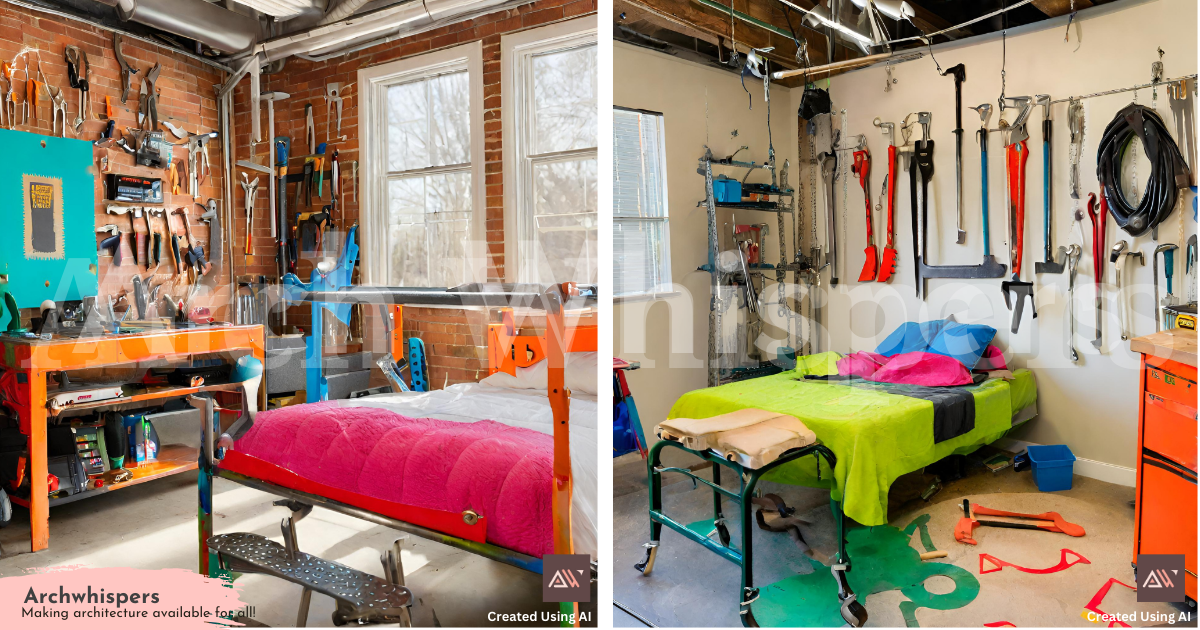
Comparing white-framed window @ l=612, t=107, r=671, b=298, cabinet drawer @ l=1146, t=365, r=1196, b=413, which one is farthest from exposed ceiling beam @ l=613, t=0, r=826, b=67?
cabinet drawer @ l=1146, t=365, r=1196, b=413

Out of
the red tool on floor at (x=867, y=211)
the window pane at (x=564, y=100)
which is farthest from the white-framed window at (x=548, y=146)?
the red tool on floor at (x=867, y=211)

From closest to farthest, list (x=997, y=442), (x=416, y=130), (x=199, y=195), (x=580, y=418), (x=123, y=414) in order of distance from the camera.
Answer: (x=580, y=418)
(x=997, y=442)
(x=416, y=130)
(x=123, y=414)
(x=199, y=195)

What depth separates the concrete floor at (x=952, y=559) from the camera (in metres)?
1.63

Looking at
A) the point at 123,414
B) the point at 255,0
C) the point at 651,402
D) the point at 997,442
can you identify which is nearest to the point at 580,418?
the point at 651,402

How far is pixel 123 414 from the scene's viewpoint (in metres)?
2.58

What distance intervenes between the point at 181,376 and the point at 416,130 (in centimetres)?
107

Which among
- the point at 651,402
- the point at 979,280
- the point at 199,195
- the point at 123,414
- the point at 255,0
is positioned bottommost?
the point at 123,414

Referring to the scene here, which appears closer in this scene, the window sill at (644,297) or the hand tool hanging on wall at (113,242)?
the window sill at (644,297)

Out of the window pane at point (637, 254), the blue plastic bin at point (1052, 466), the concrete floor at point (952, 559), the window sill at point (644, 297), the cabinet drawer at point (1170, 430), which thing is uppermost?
the window pane at point (637, 254)

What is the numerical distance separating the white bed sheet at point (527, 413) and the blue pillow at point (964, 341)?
3.19 feet

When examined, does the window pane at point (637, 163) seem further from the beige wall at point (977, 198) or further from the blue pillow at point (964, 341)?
the blue pillow at point (964, 341)

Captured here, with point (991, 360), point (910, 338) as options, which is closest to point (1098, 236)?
point (991, 360)

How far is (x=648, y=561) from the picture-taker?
1791mm

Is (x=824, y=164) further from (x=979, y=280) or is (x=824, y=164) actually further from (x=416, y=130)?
(x=416, y=130)
